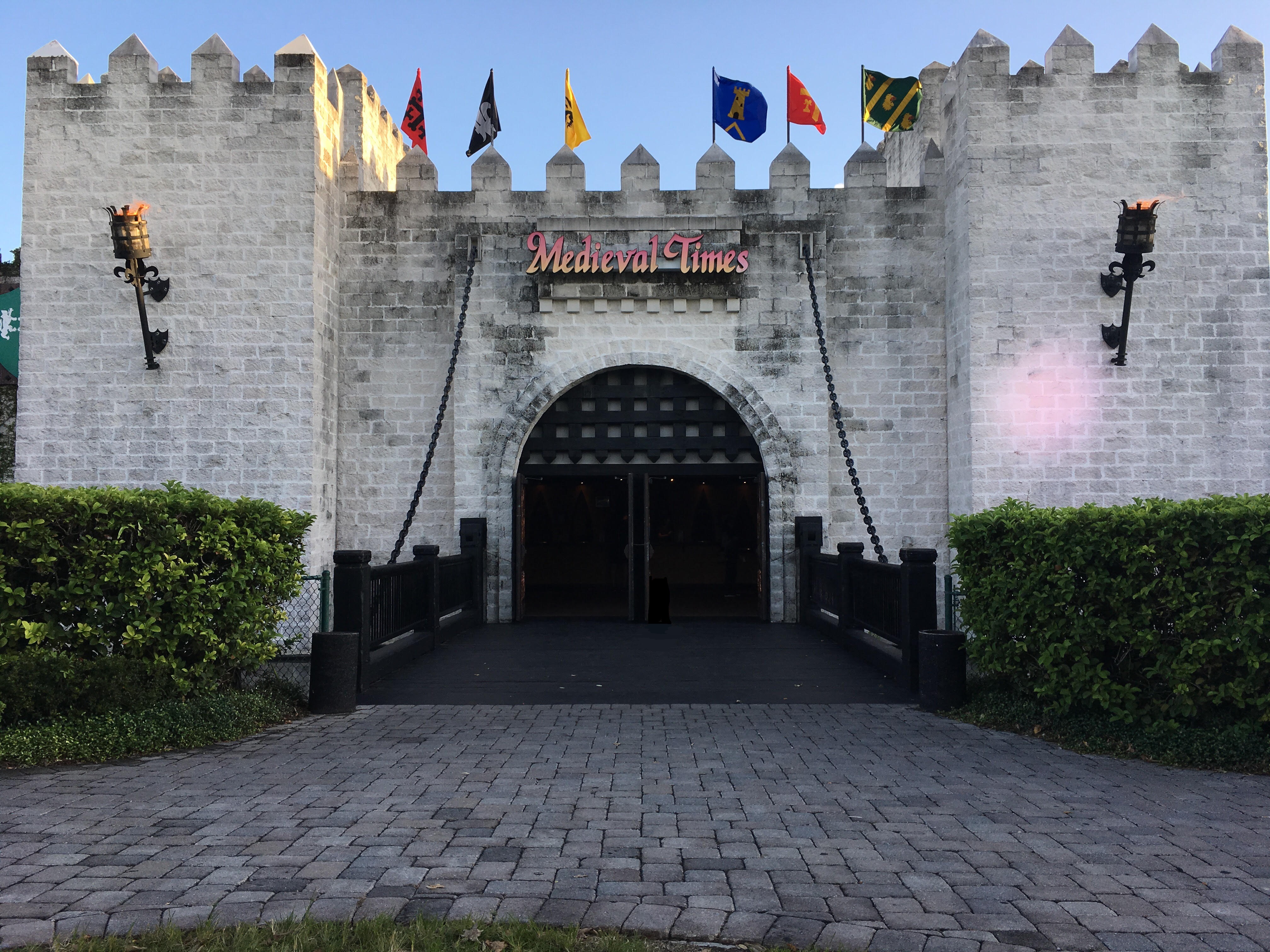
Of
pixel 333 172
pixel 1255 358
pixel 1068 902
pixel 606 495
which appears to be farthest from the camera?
pixel 606 495

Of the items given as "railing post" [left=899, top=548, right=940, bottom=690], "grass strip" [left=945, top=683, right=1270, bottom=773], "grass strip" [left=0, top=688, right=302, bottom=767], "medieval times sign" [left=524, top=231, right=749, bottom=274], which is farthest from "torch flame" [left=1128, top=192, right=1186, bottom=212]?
"grass strip" [left=0, top=688, right=302, bottom=767]

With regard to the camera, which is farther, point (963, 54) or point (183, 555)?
point (963, 54)

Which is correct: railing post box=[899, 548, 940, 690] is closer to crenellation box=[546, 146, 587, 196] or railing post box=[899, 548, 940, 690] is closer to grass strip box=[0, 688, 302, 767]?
grass strip box=[0, 688, 302, 767]

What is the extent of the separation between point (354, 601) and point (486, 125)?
9.00 m

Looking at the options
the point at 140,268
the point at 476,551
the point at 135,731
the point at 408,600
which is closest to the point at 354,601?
the point at 408,600

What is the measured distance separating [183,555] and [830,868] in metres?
5.24

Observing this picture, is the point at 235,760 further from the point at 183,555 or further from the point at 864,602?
the point at 864,602

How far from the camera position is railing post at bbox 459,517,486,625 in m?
13.2

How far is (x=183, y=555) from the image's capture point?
22.7 feet

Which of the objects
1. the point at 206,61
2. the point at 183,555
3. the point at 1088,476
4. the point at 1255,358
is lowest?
the point at 183,555

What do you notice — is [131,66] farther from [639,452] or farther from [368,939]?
[368,939]

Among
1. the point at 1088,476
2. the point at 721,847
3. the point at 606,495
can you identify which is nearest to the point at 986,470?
the point at 1088,476

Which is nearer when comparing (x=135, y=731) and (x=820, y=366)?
(x=135, y=731)

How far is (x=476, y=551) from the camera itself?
43.4ft
